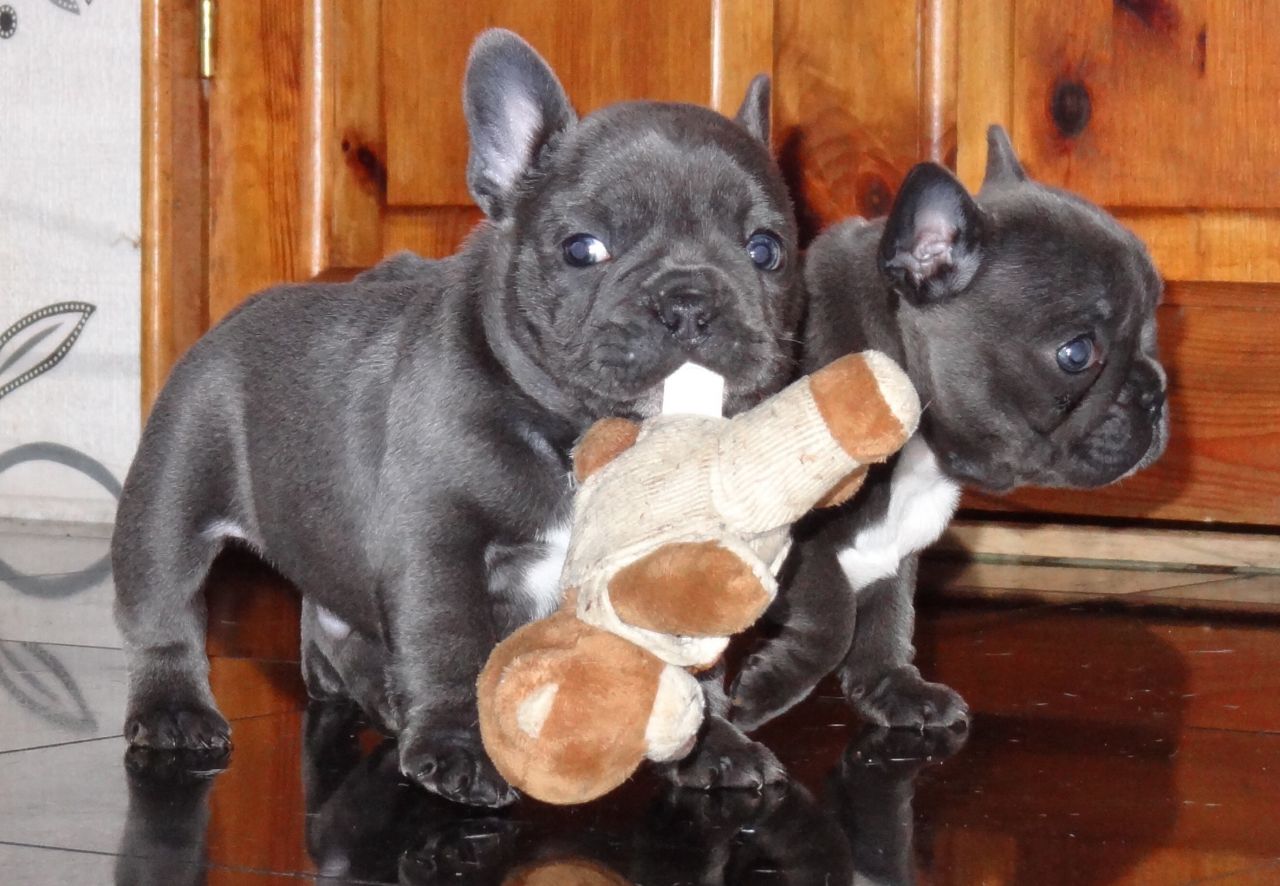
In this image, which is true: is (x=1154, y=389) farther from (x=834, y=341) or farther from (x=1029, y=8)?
(x=1029, y=8)

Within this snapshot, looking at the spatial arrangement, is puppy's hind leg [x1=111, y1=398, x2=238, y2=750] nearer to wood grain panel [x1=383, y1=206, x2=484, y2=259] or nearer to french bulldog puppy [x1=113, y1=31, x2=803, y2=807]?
french bulldog puppy [x1=113, y1=31, x2=803, y2=807]

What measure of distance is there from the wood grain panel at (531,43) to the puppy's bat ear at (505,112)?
1.20m

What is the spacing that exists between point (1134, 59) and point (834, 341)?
1109 mm

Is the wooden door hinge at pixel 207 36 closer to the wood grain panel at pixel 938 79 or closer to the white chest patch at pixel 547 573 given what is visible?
the wood grain panel at pixel 938 79

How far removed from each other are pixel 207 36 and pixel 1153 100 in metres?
1.95

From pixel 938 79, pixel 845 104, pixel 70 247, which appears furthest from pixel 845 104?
pixel 70 247

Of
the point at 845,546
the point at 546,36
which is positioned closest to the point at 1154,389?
the point at 845,546

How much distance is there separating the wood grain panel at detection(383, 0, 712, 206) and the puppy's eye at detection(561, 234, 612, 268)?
137 centimetres

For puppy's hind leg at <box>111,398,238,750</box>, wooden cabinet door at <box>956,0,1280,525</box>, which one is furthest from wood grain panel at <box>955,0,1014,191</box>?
puppy's hind leg at <box>111,398,238,750</box>

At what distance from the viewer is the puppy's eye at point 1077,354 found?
201 cm

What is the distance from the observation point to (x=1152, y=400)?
6.86 ft

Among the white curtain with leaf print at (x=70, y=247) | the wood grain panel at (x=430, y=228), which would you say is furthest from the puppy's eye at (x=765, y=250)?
the white curtain with leaf print at (x=70, y=247)

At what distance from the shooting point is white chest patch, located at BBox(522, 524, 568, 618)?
1.69 meters

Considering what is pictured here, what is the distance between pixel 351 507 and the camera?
1.86 metres
